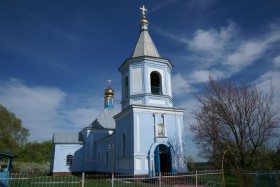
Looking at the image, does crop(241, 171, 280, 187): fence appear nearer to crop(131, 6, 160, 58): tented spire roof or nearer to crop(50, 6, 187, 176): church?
crop(50, 6, 187, 176): church

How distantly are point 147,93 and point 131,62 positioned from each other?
2.78 meters

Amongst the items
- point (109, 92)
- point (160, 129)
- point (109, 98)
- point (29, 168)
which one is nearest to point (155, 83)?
point (160, 129)

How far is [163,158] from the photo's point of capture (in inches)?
666

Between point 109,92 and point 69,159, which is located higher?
point 109,92

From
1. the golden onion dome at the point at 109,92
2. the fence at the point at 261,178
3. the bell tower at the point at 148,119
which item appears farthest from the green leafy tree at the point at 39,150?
the fence at the point at 261,178

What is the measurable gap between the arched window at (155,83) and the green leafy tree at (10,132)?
28987mm

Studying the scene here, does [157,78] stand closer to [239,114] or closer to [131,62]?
[131,62]

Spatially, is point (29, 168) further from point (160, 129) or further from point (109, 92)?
point (160, 129)

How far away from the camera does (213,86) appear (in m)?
15.4

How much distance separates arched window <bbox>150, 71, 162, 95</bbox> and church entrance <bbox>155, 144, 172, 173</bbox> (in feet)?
13.1

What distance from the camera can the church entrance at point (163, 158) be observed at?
15677 mm

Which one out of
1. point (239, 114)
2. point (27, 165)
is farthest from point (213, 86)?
point (27, 165)

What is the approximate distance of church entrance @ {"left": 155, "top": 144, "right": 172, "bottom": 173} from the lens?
15677mm

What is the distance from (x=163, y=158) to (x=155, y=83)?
578 cm
